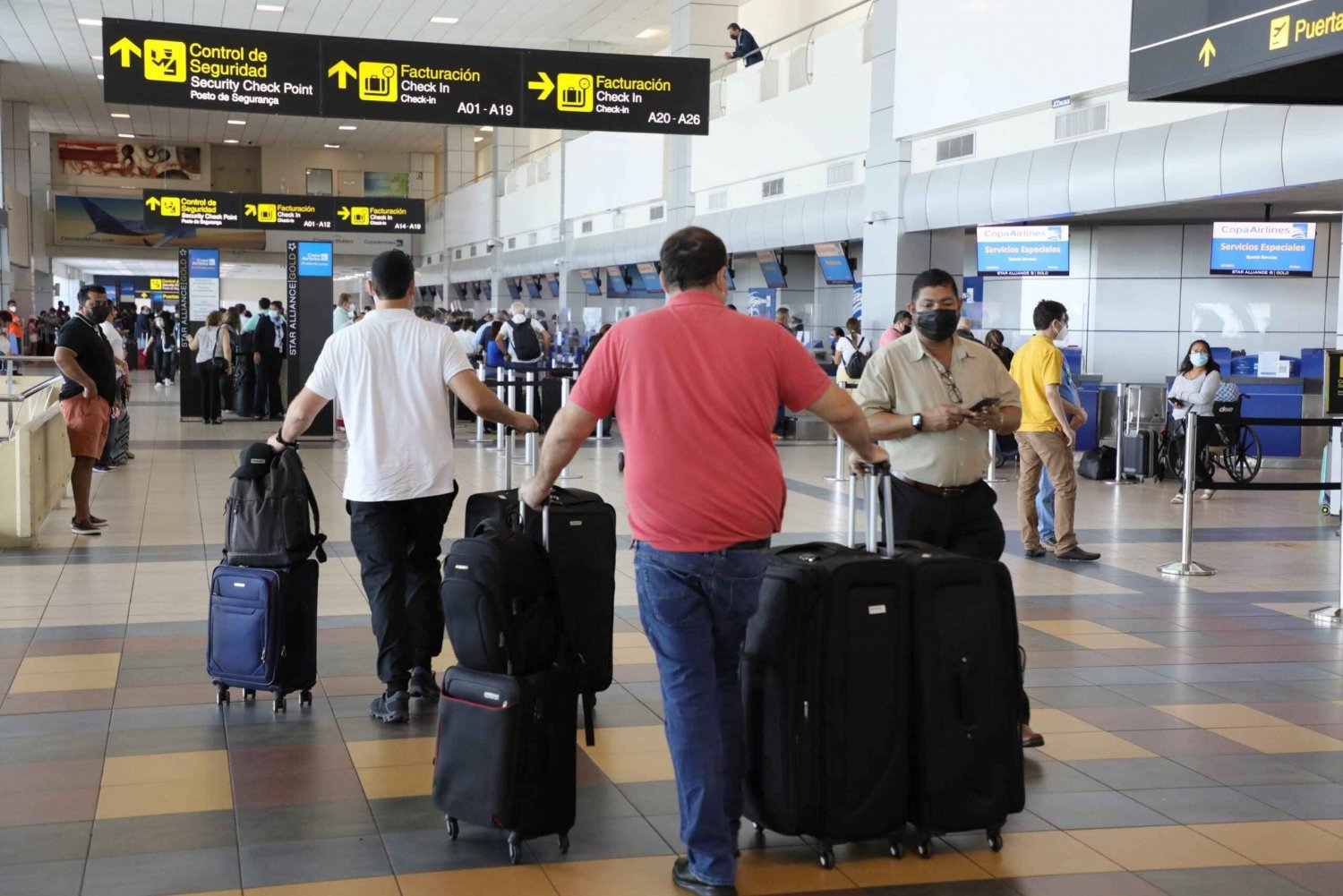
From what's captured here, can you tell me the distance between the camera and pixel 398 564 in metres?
5.15

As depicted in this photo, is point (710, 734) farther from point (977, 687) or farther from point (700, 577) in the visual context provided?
point (977, 687)

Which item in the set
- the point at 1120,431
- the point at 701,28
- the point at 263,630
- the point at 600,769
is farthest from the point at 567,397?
the point at 701,28

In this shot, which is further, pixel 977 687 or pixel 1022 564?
pixel 1022 564

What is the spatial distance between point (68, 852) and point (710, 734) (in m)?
1.81

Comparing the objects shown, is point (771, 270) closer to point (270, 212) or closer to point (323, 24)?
point (323, 24)

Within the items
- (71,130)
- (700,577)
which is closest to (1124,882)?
(700,577)

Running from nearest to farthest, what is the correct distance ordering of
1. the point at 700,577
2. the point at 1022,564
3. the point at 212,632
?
1. the point at 700,577
2. the point at 212,632
3. the point at 1022,564

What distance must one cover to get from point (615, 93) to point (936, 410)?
39.5 ft

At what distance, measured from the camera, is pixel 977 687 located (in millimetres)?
3920

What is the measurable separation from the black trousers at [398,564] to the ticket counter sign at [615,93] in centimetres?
1103

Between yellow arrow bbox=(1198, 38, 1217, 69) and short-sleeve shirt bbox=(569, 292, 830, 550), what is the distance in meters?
3.01

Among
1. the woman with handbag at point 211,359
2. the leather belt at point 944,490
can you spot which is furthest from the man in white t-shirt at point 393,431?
the woman with handbag at point 211,359

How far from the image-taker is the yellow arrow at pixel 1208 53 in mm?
5633

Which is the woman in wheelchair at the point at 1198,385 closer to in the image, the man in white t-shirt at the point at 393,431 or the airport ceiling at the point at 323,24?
the man in white t-shirt at the point at 393,431
